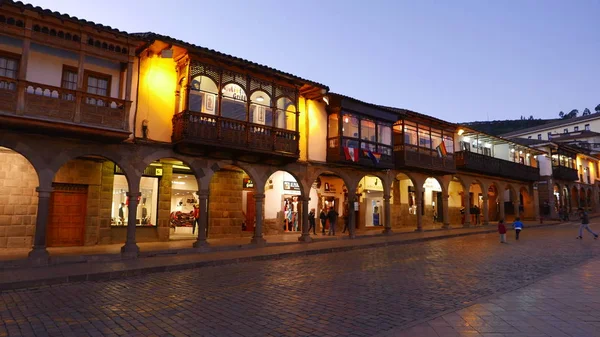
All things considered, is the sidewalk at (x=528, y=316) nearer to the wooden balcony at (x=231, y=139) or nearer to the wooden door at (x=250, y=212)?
the wooden balcony at (x=231, y=139)

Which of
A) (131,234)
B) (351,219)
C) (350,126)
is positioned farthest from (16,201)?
(350,126)

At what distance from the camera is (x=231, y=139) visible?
1591 cm

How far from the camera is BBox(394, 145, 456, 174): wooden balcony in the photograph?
79.3 feet

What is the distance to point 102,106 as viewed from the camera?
1300cm

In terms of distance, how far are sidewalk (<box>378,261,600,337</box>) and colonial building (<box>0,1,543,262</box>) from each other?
11007mm

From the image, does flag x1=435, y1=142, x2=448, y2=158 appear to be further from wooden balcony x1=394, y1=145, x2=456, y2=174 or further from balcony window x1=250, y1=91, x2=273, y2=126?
balcony window x1=250, y1=91, x2=273, y2=126

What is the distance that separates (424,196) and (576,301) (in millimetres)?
23249

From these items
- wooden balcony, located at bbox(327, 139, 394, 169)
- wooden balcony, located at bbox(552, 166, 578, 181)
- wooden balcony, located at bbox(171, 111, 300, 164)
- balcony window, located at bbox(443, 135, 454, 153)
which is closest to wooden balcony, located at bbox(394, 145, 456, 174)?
balcony window, located at bbox(443, 135, 454, 153)

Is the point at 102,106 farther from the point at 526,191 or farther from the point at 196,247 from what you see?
the point at 526,191

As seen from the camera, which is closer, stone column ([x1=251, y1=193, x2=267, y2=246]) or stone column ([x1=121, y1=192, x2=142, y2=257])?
stone column ([x1=121, y1=192, x2=142, y2=257])

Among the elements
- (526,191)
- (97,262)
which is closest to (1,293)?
(97,262)

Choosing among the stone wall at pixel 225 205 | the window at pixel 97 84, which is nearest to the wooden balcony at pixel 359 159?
the stone wall at pixel 225 205

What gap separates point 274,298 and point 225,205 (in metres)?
12.8

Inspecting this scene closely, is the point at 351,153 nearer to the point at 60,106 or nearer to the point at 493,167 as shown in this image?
the point at 60,106
